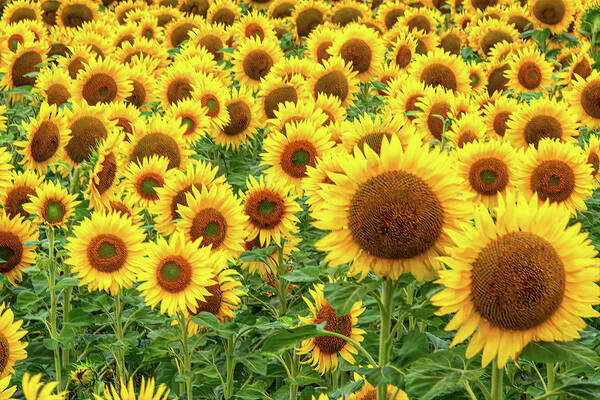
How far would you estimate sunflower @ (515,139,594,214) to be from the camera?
3363 millimetres

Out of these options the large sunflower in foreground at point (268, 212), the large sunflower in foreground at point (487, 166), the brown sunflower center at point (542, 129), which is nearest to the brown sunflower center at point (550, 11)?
the brown sunflower center at point (542, 129)

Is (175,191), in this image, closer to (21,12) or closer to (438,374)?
(438,374)

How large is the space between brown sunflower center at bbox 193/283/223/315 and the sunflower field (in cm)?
1

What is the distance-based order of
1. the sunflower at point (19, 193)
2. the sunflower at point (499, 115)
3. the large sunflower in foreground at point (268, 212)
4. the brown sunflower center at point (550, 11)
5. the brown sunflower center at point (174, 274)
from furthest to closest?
the brown sunflower center at point (550, 11) → the sunflower at point (499, 115) → the sunflower at point (19, 193) → the large sunflower in foreground at point (268, 212) → the brown sunflower center at point (174, 274)

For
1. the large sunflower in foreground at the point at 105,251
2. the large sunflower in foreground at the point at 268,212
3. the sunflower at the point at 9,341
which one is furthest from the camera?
the large sunflower in foreground at the point at 268,212

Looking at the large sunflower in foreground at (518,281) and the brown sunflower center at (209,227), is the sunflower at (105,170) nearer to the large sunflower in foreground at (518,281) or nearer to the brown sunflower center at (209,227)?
the brown sunflower center at (209,227)

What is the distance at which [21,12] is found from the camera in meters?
7.91

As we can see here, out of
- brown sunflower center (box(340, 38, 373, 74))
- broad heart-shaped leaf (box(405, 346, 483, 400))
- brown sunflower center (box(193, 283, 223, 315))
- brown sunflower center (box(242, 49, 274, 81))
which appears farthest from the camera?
brown sunflower center (box(242, 49, 274, 81))

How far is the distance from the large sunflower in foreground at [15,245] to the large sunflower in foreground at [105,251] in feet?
1.45

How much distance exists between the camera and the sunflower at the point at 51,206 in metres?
3.27

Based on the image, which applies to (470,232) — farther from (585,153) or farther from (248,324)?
(585,153)

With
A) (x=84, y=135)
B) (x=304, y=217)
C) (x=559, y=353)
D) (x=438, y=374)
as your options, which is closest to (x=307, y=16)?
(x=304, y=217)

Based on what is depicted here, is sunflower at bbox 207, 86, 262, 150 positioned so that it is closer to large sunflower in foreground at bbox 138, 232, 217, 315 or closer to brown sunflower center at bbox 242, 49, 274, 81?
brown sunflower center at bbox 242, 49, 274, 81

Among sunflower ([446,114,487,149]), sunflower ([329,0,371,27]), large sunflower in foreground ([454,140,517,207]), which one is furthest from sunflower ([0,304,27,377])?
sunflower ([329,0,371,27])
